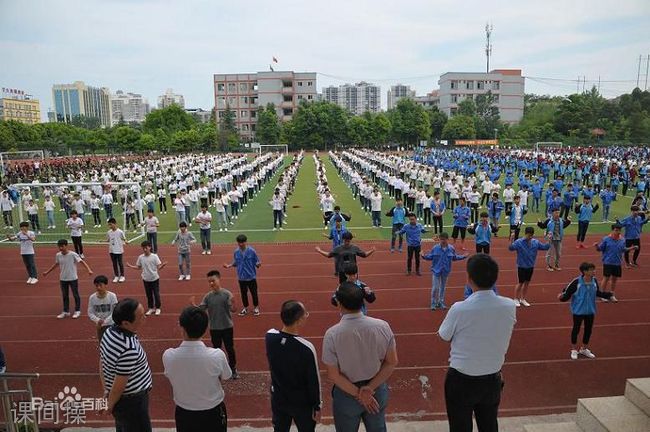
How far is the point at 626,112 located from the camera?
6638 cm

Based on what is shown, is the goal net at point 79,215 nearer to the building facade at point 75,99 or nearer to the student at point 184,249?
the student at point 184,249

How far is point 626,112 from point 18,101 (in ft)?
431

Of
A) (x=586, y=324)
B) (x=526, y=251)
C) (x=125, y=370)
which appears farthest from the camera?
(x=526, y=251)

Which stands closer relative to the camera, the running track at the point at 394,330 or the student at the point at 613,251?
the running track at the point at 394,330

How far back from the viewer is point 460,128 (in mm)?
68312

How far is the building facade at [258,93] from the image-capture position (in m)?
81.2

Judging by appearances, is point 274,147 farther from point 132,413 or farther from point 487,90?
point 132,413

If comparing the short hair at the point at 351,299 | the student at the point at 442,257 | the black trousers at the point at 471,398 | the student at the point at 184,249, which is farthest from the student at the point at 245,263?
the black trousers at the point at 471,398

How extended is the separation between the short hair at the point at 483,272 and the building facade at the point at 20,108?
123 metres

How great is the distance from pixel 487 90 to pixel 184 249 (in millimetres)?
85643

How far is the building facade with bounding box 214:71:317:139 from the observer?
3199 inches

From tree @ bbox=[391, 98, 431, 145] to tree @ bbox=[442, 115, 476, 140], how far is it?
116 inches

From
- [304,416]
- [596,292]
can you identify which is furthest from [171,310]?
[596,292]

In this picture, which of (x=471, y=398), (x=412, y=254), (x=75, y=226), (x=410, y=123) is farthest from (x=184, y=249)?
(x=410, y=123)
